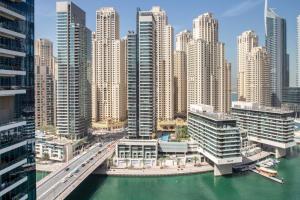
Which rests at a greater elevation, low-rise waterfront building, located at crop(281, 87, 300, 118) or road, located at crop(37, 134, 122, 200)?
low-rise waterfront building, located at crop(281, 87, 300, 118)

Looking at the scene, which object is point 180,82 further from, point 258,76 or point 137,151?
point 137,151

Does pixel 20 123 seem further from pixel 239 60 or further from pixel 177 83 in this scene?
pixel 239 60

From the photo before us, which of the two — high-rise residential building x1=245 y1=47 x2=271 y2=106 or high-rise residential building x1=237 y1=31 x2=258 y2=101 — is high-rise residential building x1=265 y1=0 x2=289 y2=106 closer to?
high-rise residential building x1=237 y1=31 x2=258 y2=101

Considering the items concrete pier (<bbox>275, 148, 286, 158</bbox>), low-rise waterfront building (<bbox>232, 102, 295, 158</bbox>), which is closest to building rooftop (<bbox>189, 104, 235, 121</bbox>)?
low-rise waterfront building (<bbox>232, 102, 295, 158</bbox>)

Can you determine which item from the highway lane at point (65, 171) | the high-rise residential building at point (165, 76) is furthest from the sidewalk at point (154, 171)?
the high-rise residential building at point (165, 76)

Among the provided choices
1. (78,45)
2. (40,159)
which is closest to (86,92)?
(78,45)

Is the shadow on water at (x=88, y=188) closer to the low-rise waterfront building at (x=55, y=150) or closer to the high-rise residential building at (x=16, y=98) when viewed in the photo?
the low-rise waterfront building at (x=55, y=150)
